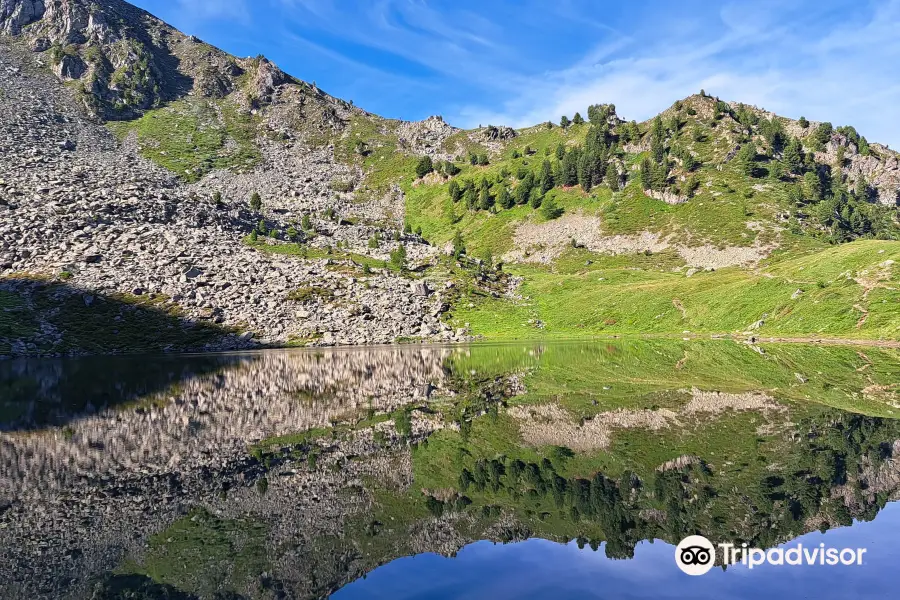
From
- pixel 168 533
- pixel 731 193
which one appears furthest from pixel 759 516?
pixel 731 193

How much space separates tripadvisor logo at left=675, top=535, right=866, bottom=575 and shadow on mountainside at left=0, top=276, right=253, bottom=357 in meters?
100

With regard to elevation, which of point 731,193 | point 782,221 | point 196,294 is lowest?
point 196,294

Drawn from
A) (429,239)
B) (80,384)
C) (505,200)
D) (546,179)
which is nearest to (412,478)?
(80,384)

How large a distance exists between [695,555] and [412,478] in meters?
11.3

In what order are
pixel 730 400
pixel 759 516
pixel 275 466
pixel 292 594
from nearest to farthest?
pixel 292 594, pixel 759 516, pixel 275 466, pixel 730 400

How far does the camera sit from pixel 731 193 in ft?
540

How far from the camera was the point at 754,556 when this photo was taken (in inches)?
546

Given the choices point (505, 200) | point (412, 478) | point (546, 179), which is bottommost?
point (412, 478)

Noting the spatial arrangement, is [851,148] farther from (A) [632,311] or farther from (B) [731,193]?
(A) [632,311]

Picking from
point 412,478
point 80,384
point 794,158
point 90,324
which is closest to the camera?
point 412,478

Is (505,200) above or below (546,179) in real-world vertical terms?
below

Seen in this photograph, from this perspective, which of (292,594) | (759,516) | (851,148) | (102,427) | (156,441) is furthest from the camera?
(851,148)

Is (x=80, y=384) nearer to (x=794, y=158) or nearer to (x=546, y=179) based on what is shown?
(x=546, y=179)

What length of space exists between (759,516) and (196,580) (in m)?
16.0
